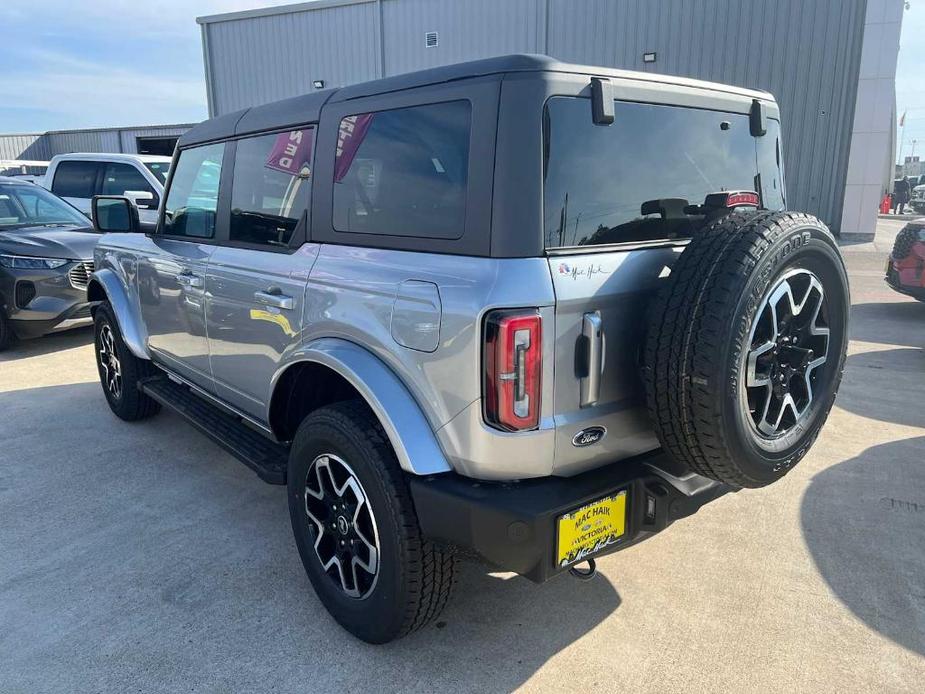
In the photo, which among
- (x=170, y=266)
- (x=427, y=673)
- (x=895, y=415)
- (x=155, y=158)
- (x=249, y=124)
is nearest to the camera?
(x=427, y=673)

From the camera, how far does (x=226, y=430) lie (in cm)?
337

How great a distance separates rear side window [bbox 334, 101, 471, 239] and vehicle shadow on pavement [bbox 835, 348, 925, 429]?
394cm

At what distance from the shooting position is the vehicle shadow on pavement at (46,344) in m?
6.84

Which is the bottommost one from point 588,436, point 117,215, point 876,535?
point 876,535

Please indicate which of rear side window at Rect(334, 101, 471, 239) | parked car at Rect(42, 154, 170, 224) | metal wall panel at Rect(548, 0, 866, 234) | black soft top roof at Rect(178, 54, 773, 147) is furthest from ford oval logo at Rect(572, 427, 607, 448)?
metal wall panel at Rect(548, 0, 866, 234)

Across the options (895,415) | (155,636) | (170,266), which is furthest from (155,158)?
(895,415)

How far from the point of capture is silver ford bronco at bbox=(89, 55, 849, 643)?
1.95 metres

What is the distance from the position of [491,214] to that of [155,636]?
2.02 m

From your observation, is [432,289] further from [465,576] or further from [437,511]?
[465,576]

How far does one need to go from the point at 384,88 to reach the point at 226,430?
1.92m

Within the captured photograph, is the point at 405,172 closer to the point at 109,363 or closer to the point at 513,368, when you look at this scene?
the point at 513,368

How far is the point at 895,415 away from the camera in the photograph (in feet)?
15.2

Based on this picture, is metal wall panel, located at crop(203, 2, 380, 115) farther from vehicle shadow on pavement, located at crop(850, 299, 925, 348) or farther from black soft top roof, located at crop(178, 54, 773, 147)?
black soft top roof, located at crop(178, 54, 773, 147)

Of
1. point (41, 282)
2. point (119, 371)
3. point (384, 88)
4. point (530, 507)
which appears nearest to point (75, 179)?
point (41, 282)
